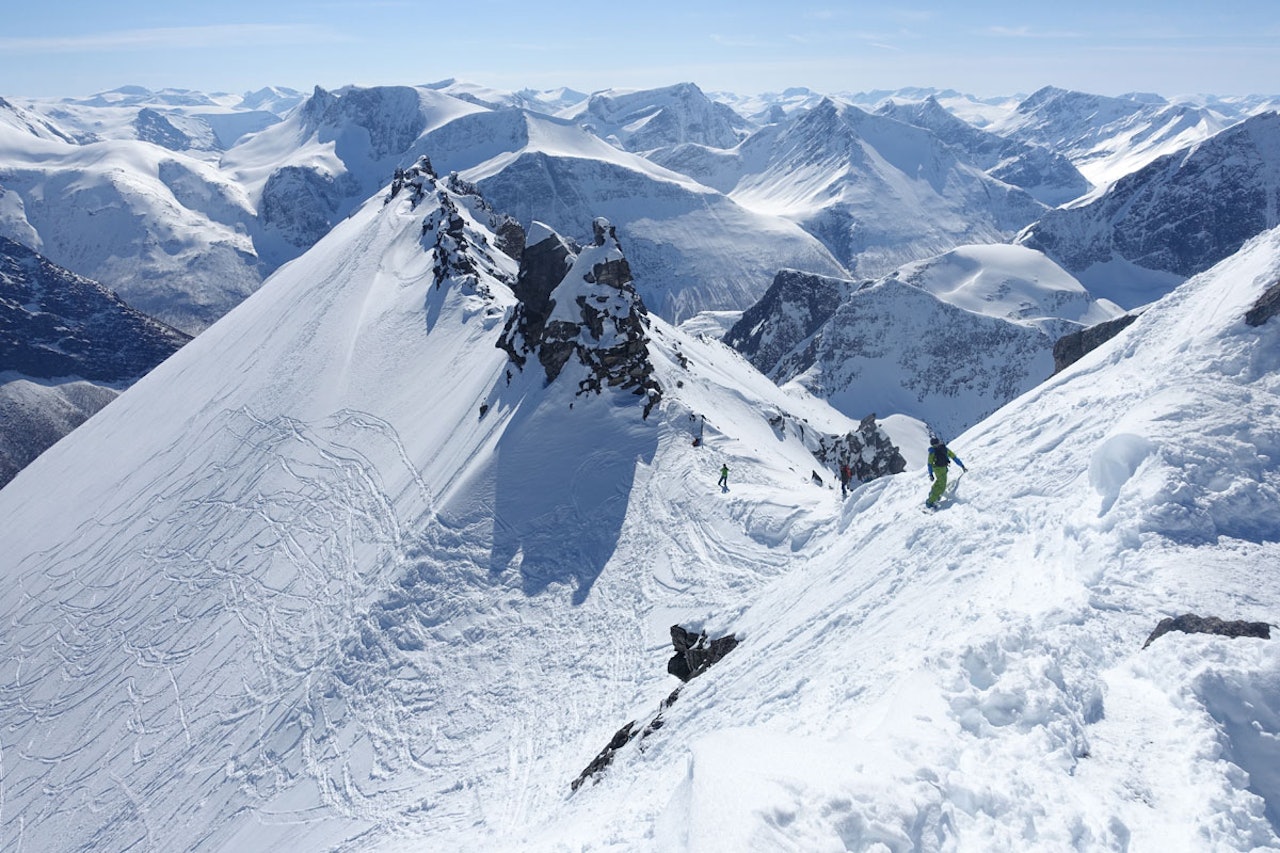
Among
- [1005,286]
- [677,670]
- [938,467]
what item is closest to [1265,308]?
[938,467]

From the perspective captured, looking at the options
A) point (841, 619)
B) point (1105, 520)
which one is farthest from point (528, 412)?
point (1105, 520)

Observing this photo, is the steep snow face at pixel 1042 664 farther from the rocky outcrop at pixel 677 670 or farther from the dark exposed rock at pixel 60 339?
the dark exposed rock at pixel 60 339

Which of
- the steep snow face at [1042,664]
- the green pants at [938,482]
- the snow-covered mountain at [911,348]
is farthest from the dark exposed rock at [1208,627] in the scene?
the snow-covered mountain at [911,348]

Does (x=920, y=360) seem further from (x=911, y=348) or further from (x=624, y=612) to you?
(x=624, y=612)

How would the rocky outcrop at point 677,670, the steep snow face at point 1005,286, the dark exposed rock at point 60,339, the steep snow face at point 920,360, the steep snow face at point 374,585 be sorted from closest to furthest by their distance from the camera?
1. the rocky outcrop at point 677,670
2. the steep snow face at point 374,585
3. the steep snow face at point 920,360
4. the steep snow face at point 1005,286
5. the dark exposed rock at point 60,339

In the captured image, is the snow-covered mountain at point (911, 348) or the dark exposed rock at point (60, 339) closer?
the snow-covered mountain at point (911, 348)

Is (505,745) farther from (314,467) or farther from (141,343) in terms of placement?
(141,343)

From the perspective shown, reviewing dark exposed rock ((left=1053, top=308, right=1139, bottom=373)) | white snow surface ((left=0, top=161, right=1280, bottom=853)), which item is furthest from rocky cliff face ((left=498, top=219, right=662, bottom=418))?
dark exposed rock ((left=1053, top=308, right=1139, bottom=373))
